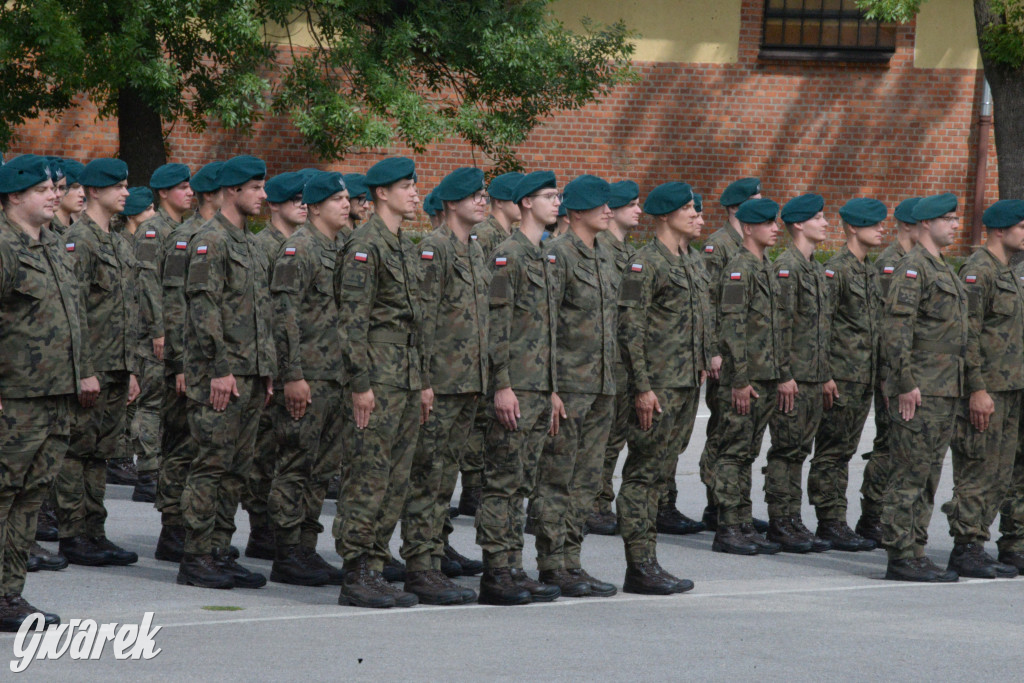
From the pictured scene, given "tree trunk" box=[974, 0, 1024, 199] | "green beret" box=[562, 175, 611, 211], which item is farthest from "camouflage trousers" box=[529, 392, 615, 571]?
"tree trunk" box=[974, 0, 1024, 199]

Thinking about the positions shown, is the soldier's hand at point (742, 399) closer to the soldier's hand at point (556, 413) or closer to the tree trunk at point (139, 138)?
the soldier's hand at point (556, 413)

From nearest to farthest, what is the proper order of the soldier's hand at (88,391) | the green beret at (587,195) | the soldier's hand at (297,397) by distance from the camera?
the soldier's hand at (88,391) → the green beret at (587,195) → the soldier's hand at (297,397)

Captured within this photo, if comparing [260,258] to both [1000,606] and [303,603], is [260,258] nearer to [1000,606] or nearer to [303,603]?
[303,603]

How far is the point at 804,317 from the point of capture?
965 cm

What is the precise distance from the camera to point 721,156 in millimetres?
21531

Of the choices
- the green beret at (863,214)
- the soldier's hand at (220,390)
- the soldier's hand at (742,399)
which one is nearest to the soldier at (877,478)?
the green beret at (863,214)

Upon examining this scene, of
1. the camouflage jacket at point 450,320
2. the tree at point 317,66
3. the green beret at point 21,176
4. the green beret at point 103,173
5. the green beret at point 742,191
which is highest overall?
the tree at point 317,66

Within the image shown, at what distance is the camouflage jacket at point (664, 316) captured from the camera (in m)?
8.12

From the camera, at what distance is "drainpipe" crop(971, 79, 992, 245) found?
2102 cm

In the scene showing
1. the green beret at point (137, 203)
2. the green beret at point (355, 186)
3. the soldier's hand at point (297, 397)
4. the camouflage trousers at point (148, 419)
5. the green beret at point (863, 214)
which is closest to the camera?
the soldier's hand at point (297, 397)

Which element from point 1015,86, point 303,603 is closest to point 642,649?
point 303,603

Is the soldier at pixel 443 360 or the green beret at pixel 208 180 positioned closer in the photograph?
the soldier at pixel 443 360

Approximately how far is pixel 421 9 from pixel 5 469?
39.1 ft

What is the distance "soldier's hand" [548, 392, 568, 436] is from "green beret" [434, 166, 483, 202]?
113 cm
